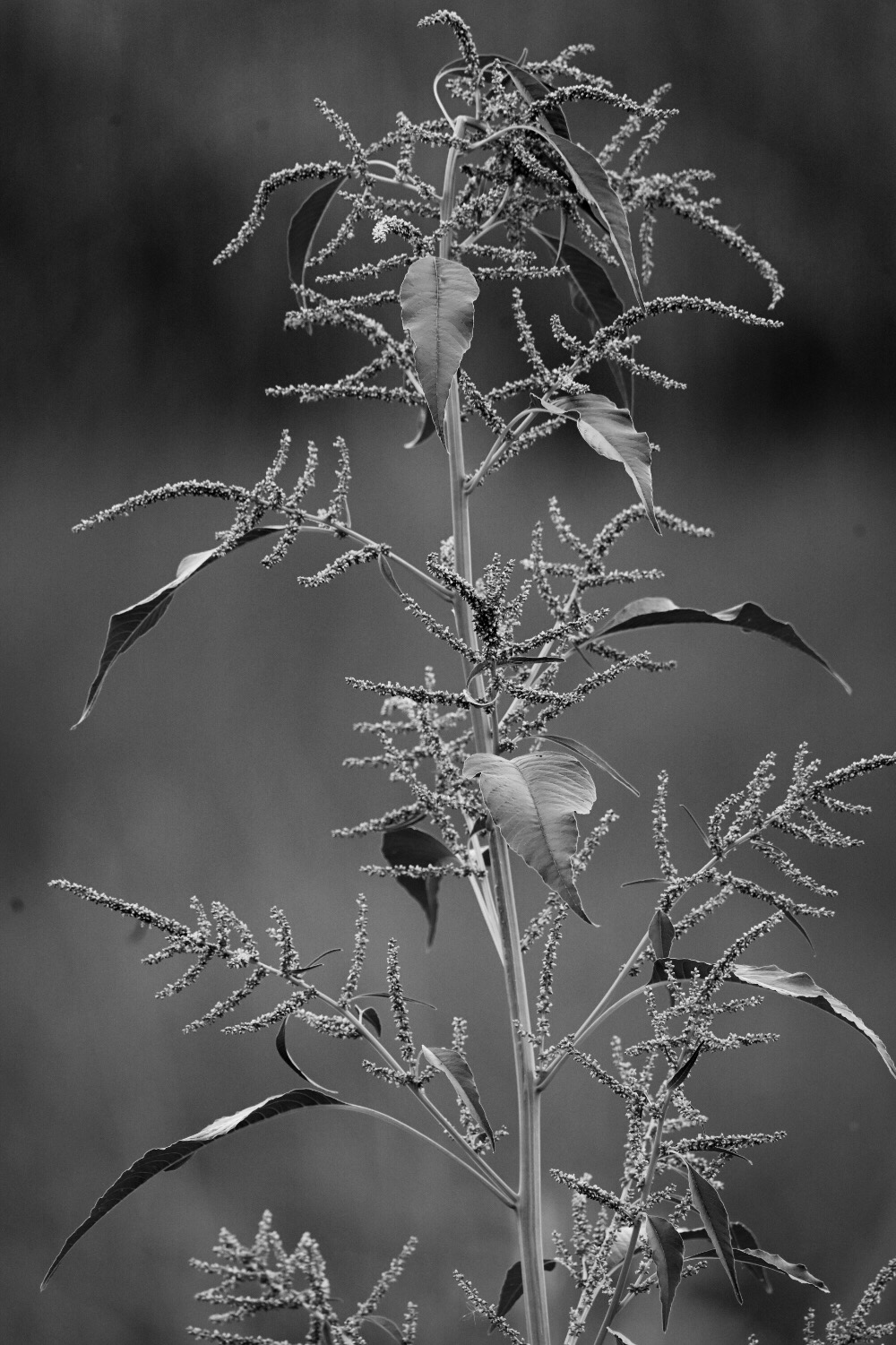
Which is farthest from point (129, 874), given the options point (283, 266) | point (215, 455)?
point (283, 266)

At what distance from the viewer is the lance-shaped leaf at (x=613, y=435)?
60 centimetres

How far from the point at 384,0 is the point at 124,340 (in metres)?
0.58

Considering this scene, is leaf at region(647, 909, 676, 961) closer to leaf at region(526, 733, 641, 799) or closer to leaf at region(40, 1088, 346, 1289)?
leaf at region(526, 733, 641, 799)

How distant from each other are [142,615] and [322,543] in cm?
86

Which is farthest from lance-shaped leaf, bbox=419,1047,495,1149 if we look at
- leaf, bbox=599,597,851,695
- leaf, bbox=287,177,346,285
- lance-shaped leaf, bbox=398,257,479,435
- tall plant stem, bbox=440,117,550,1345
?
leaf, bbox=287,177,346,285

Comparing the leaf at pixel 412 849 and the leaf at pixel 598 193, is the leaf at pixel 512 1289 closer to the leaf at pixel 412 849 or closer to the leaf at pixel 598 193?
the leaf at pixel 412 849

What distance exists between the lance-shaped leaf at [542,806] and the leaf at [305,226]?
0.45m

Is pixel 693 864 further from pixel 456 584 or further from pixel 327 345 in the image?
pixel 456 584

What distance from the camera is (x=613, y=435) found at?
2.08 feet

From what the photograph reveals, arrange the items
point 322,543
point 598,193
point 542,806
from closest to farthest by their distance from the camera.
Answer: point 542,806 < point 598,193 < point 322,543

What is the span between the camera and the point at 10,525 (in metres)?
1.56

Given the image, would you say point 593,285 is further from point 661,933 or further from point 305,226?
point 661,933

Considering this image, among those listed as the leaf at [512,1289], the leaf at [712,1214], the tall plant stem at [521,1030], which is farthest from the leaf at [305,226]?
the leaf at [512,1289]

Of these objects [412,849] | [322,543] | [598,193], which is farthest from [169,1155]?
[322,543]
